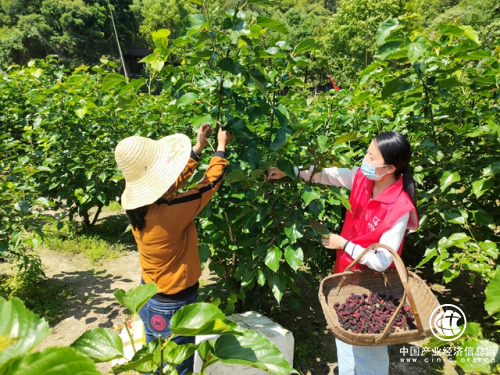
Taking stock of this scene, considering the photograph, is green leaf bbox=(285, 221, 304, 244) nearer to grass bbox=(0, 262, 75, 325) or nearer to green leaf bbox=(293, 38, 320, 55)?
green leaf bbox=(293, 38, 320, 55)

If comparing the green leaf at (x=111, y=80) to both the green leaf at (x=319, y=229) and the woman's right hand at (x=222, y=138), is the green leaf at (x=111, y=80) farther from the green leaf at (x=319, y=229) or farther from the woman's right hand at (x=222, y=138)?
the green leaf at (x=319, y=229)

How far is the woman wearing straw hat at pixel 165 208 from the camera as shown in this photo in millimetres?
1574

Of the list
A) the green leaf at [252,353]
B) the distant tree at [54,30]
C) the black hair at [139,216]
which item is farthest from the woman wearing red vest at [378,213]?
the distant tree at [54,30]

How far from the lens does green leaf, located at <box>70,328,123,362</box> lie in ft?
2.18

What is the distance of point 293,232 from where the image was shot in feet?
5.82

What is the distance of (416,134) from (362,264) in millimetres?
1272

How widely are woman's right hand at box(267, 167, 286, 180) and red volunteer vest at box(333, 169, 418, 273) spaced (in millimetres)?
443

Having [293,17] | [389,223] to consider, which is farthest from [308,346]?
[293,17]

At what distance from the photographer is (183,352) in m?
0.69

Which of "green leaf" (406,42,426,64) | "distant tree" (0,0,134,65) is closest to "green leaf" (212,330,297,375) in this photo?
"green leaf" (406,42,426,64)

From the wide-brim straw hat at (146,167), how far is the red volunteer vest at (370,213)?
39.1 inches

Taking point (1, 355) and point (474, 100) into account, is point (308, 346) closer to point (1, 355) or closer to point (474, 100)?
point (474, 100)

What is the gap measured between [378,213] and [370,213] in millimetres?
52

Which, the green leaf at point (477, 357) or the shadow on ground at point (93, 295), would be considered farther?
the shadow on ground at point (93, 295)
